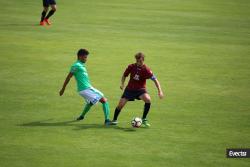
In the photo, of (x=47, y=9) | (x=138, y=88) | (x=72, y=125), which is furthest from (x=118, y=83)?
(x=47, y=9)

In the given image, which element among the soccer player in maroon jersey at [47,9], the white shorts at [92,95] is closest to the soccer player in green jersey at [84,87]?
the white shorts at [92,95]

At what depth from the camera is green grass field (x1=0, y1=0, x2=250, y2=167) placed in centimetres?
1413

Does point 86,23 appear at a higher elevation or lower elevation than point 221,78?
higher

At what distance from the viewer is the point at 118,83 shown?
21688mm

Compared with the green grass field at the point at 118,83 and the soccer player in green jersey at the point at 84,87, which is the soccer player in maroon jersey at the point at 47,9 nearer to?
the green grass field at the point at 118,83

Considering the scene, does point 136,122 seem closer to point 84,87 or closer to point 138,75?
point 138,75

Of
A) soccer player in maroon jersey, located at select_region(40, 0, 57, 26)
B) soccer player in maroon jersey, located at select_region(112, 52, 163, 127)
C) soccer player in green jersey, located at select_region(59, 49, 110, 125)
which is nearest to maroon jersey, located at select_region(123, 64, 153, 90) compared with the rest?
soccer player in maroon jersey, located at select_region(112, 52, 163, 127)

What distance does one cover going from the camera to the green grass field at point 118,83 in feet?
46.4

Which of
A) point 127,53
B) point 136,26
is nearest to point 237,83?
point 127,53

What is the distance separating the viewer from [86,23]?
34.0 metres

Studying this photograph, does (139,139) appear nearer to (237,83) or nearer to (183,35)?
(237,83)

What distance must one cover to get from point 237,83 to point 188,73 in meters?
2.40

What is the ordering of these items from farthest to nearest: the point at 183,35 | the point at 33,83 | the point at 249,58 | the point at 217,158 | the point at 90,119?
the point at 183,35 < the point at 249,58 < the point at 33,83 < the point at 90,119 < the point at 217,158

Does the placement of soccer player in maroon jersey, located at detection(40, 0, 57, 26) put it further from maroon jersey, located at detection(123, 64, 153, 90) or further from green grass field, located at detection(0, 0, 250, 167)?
Result: maroon jersey, located at detection(123, 64, 153, 90)
